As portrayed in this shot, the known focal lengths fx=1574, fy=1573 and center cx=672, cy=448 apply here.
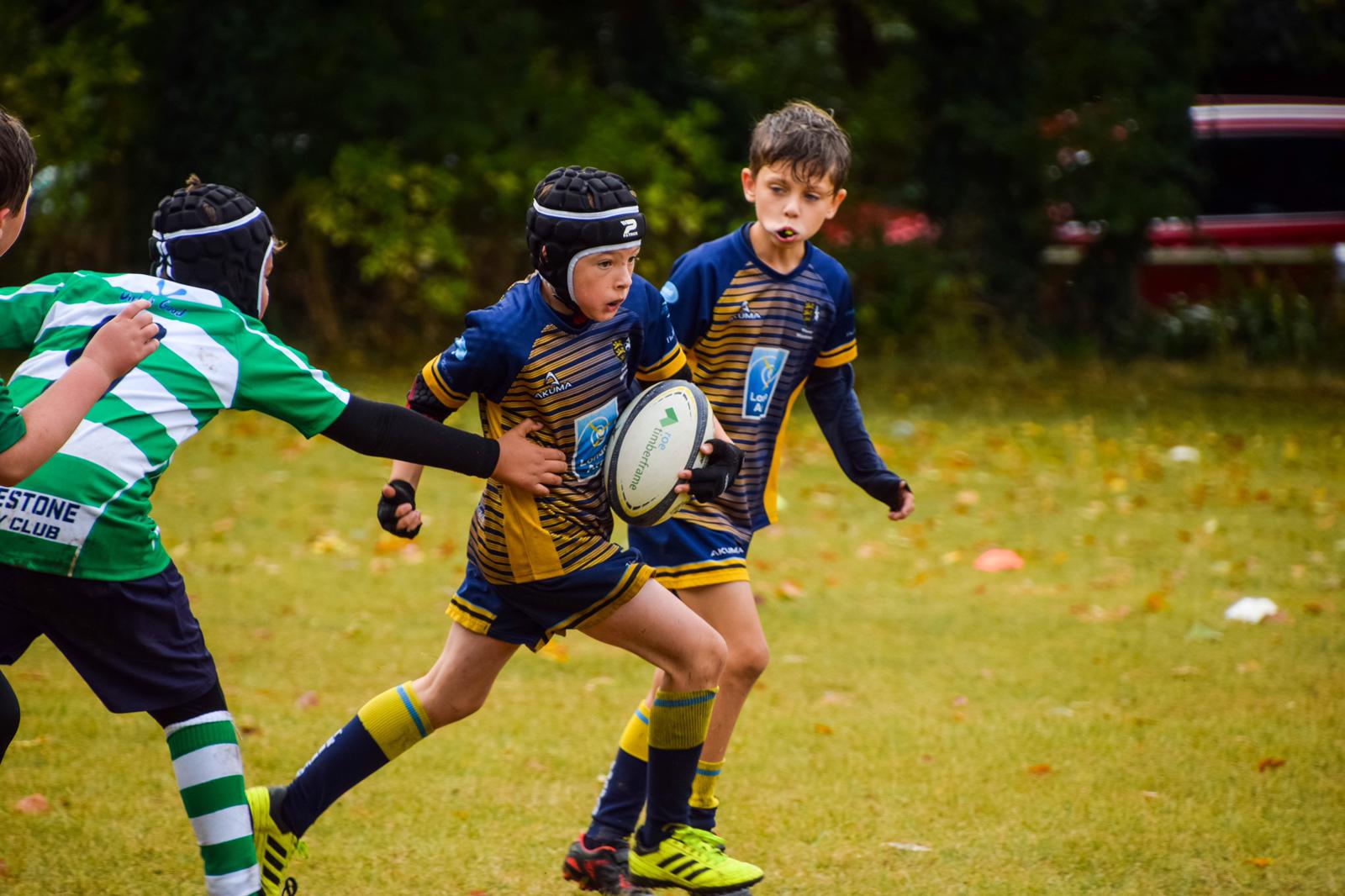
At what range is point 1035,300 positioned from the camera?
57.3 ft

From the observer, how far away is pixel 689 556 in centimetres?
434

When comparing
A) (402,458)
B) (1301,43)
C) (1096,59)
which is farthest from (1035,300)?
(402,458)

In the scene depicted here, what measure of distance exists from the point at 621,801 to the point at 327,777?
A: 824 millimetres

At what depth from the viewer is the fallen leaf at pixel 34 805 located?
4.72 meters

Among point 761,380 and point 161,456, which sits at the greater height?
point 161,456

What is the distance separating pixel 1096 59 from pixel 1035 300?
2.64m

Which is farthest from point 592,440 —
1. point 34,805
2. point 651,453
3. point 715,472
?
point 34,805

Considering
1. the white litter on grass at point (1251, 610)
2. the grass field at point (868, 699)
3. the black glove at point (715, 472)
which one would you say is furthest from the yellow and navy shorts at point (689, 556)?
the white litter on grass at point (1251, 610)

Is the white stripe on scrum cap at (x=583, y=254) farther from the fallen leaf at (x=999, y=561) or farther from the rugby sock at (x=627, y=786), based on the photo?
the fallen leaf at (x=999, y=561)

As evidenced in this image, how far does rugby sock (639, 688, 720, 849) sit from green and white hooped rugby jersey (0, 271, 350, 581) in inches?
48.4

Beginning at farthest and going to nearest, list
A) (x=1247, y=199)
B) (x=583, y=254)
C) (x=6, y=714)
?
(x=1247, y=199) < (x=583, y=254) < (x=6, y=714)

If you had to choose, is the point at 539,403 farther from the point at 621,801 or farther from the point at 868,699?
the point at 868,699

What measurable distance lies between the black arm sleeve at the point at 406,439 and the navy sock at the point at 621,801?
1.17m

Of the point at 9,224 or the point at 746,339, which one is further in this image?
the point at 746,339
